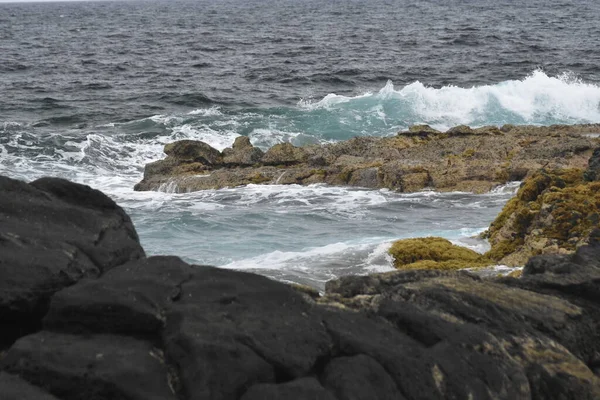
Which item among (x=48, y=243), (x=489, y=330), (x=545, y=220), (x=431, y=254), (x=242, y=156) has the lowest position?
(x=242, y=156)

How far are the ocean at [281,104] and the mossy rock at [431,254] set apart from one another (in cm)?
32

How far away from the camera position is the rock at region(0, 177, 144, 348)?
5.53m

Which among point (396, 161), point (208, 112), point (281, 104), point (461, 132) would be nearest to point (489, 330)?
point (396, 161)

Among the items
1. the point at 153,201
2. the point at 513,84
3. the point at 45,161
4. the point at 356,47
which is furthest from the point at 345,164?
the point at 356,47

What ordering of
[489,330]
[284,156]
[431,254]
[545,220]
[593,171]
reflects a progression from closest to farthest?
[489,330]
[545,220]
[431,254]
[593,171]
[284,156]

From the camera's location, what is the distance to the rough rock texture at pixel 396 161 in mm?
19188

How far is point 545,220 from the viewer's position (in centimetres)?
1206

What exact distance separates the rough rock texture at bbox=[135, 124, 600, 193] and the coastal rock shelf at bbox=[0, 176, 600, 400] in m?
12.6

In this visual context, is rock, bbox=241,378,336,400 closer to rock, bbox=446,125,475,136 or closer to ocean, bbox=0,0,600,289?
ocean, bbox=0,0,600,289

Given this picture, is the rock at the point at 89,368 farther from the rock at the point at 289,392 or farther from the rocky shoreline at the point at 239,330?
the rock at the point at 289,392

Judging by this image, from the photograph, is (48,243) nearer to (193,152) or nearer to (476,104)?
(193,152)

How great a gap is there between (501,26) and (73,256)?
65822 mm

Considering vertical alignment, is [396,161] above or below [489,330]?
below

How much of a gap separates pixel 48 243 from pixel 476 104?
30.4 metres
